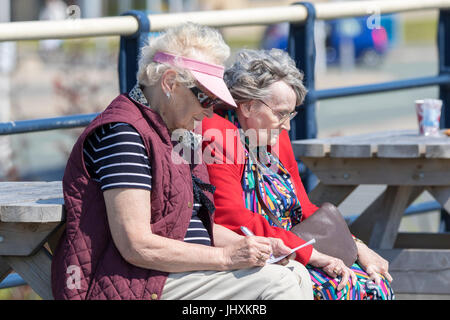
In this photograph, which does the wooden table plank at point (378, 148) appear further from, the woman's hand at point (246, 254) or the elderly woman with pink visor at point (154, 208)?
the woman's hand at point (246, 254)

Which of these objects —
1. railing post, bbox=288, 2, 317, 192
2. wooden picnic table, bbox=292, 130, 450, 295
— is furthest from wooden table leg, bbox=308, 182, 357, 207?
railing post, bbox=288, 2, 317, 192

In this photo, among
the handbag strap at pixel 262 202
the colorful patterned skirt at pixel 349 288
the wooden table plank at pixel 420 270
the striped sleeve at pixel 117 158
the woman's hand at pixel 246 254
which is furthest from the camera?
the wooden table plank at pixel 420 270

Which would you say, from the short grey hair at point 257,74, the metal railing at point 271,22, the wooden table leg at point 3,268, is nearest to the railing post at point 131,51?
the metal railing at point 271,22

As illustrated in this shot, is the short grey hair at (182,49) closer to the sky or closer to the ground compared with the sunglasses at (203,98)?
closer to the sky

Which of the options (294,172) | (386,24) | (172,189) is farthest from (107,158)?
(386,24)

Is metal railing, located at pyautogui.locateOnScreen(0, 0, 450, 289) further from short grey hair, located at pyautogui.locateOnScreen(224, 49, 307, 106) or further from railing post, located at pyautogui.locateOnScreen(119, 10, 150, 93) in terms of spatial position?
short grey hair, located at pyautogui.locateOnScreen(224, 49, 307, 106)

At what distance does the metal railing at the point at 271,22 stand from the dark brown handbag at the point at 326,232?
33.0 inches

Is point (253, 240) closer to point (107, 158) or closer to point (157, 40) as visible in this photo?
point (107, 158)

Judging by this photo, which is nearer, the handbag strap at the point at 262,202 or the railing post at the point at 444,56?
the handbag strap at the point at 262,202

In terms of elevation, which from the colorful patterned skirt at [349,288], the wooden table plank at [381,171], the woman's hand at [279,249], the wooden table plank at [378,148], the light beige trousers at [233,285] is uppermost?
the wooden table plank at [378,148]

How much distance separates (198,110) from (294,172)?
84cm

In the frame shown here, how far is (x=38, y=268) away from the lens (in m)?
2.53

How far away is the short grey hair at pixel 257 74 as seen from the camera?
3094 millimetres
